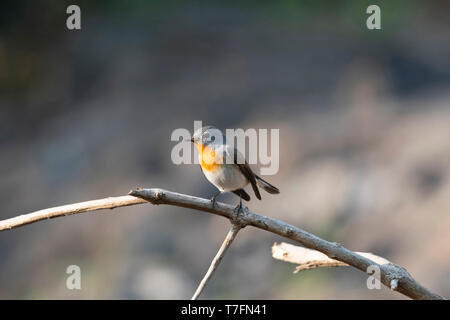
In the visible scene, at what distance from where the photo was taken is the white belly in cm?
331

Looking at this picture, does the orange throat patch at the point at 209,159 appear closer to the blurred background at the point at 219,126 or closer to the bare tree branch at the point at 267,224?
the bare tree branch at the point at 267,224

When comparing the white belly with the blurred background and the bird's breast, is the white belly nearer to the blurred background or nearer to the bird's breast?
the bird's breast

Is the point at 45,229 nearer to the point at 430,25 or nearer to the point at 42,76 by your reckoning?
the point at 42,76

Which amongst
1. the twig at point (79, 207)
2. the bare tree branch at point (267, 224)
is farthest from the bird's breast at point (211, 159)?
the twig at point (79, 207)

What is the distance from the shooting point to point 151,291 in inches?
254

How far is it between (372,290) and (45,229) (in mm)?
4172

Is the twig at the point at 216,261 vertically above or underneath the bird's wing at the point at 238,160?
underneath

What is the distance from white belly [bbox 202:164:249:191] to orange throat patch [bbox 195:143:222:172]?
24 mm

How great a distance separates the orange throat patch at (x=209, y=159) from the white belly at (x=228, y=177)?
24 millimetres

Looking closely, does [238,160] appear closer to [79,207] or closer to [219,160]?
[219,160]

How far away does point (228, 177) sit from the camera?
3320 millimetres

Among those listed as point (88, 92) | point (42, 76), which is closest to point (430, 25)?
point (88, 92)

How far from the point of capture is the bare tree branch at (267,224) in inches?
105

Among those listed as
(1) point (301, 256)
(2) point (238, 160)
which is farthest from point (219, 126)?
(1) point (301, 256)
